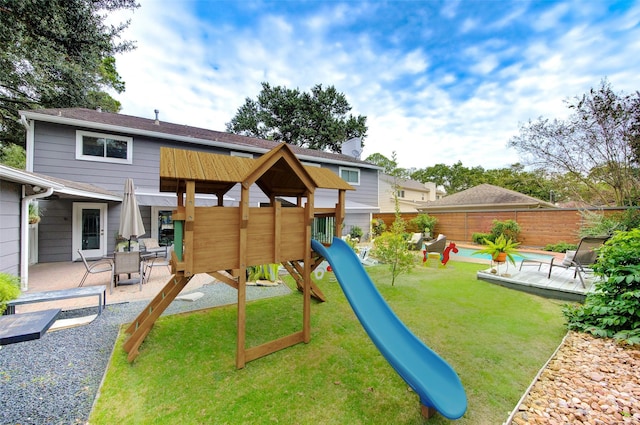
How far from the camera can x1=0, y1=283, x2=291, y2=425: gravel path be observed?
119 inches

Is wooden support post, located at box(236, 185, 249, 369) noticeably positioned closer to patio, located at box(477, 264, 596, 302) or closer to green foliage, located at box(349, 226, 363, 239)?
patio, located at box(477, 264, 596, 302)

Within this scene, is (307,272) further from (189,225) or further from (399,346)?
(189,225)

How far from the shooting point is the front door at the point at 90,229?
11523 millimetres

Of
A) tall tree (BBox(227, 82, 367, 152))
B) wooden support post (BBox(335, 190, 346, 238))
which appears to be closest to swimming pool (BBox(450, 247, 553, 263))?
wooden support post (BBox(335, 190, 346, 238))

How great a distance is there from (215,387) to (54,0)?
15.6 metres

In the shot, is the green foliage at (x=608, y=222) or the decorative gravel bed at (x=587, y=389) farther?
the green foliage at (x=608, y=222)

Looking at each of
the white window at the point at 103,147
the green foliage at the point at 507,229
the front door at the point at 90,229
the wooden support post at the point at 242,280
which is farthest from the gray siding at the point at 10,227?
the green foliage at the point at 507,229

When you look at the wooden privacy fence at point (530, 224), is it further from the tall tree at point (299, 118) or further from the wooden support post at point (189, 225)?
the wooden support post at point (189, 225)

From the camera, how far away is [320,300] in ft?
24.1

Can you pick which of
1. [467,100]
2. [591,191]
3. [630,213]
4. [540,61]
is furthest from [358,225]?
[591,191]

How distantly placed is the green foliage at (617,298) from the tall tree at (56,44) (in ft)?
64.7

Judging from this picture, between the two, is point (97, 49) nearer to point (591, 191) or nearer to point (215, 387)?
point (215, 387)

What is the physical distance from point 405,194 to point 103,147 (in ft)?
117

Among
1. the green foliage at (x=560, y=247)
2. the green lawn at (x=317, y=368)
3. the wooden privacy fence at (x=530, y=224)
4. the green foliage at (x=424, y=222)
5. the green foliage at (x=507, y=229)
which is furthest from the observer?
the green foliage at (x=424, y=222)
